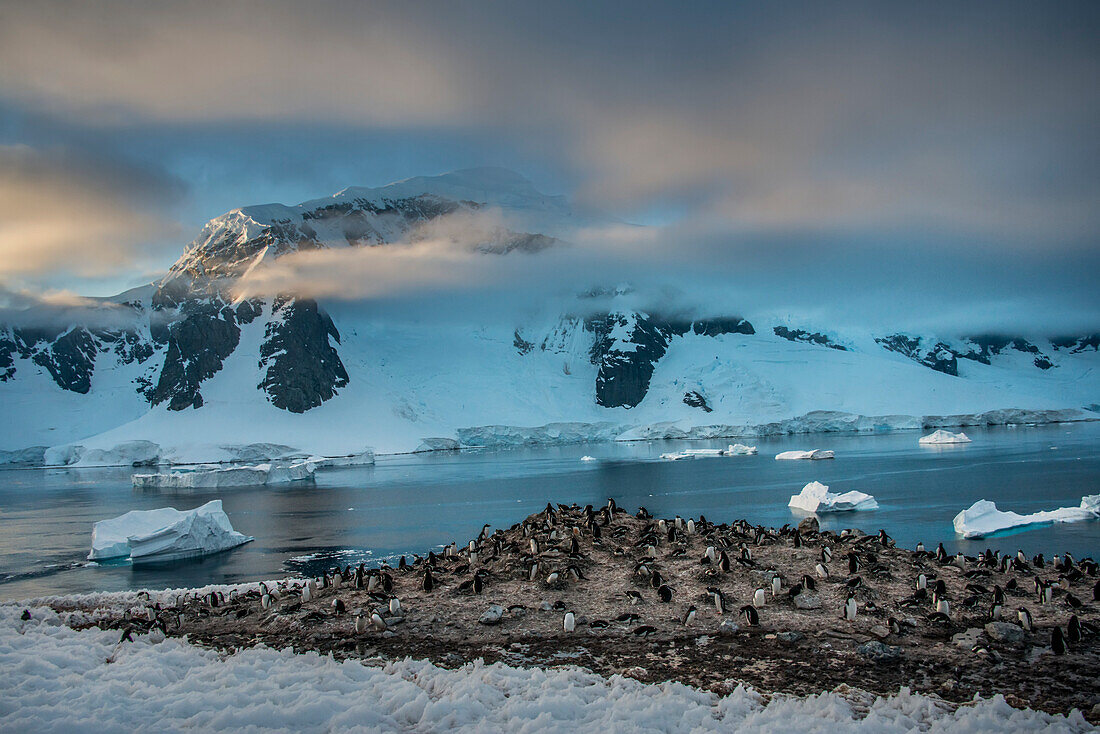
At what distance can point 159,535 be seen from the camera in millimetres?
31828

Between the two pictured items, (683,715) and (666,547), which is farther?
(666,547)

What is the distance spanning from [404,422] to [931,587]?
113m

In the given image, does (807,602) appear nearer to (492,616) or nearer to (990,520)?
(492,616)

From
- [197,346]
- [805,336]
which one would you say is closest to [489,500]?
[197,346]

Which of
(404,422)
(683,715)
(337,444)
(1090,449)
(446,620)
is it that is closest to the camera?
(683,715)

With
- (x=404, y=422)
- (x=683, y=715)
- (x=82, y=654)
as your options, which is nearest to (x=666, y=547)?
(x=683, y=715)

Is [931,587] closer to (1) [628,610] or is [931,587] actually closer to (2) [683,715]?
(1) [628,610]

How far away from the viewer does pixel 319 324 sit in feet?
481

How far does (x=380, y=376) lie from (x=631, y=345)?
186 feet

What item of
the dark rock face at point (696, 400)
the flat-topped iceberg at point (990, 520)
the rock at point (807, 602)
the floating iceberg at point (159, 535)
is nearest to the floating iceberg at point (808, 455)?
the flat-topped iceberg at point (990, 520)

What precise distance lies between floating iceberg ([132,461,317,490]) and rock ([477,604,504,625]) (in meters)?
63.7

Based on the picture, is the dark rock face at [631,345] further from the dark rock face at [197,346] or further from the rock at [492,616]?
the rock at [492,616]

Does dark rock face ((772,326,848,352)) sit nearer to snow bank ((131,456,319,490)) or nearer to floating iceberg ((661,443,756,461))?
floating iceberg ((661,443,756,461))

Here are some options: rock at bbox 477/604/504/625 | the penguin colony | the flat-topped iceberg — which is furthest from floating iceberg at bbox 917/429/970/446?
rock at bbox 477/604/504/625
